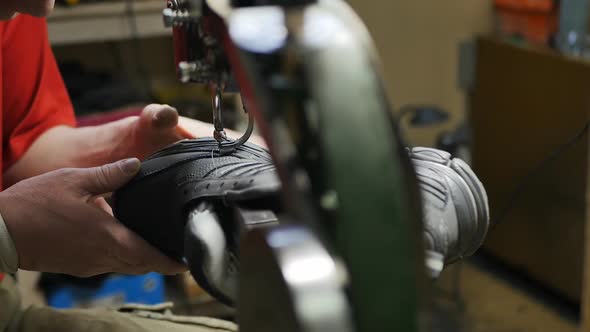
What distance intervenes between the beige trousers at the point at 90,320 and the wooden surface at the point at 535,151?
1.12m

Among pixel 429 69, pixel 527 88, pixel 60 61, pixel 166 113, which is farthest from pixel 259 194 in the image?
pixel 429 69

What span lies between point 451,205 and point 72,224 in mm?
318

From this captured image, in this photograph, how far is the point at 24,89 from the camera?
1.04 metres

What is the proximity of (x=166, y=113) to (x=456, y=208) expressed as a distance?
0.36 meters

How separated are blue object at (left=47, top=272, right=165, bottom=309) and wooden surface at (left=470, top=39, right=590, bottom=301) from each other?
0.81 meters

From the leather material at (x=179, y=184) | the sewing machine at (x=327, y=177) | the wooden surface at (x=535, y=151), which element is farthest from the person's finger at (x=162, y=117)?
the wooden surface at (x=535, y=151)

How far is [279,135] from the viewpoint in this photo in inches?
16.6

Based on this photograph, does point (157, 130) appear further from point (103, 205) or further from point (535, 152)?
point (535, 152)

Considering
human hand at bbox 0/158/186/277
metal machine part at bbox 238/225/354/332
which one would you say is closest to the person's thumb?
human hand at bbox 0/158/186/277

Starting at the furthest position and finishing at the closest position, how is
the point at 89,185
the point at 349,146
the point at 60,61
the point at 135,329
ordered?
the point at 60,61 → the point at 135,329 → the point at 89,185 → the point at 349,146

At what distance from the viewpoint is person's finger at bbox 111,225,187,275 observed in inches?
25.6

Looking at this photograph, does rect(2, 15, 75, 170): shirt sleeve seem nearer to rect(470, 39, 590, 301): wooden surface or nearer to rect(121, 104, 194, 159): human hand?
rect(121, 104, 194, 159): human hand

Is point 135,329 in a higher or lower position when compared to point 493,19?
higher

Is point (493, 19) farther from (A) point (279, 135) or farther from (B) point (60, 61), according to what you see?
(A) point (279, 135)
